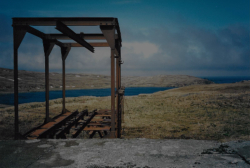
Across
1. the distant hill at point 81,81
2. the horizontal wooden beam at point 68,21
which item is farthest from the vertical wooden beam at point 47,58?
the distant hill at point 81,81

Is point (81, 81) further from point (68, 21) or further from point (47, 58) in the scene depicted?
point (68, 21)

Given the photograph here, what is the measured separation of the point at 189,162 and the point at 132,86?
16002cm

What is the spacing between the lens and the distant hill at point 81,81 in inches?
4174

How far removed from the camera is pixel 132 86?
162750mm

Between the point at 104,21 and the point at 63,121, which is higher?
the point at 104,21

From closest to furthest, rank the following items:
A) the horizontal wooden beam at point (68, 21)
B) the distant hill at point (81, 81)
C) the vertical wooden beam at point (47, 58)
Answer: the horizontal wooden beam at point (68, 21)
the vertical wooden beam at point (47, 58)
the distant hill at point (81, 81)

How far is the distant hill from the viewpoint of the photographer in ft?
348

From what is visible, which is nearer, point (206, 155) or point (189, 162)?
point (189, 162)

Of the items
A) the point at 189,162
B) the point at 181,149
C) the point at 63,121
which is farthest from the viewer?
the point at 63,121

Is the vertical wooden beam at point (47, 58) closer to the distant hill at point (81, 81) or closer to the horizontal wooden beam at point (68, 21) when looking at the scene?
the horizontal wooden beam at point (68, 21)

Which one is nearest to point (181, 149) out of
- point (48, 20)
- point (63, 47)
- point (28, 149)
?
point (28, 149)

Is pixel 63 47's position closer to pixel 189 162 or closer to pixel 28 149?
pixel 28 149

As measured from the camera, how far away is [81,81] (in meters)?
148

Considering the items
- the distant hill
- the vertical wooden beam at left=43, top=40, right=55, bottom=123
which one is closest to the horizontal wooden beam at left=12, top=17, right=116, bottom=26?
the vertical wooden beam at left=43, top=40, right=55, bottom=123
